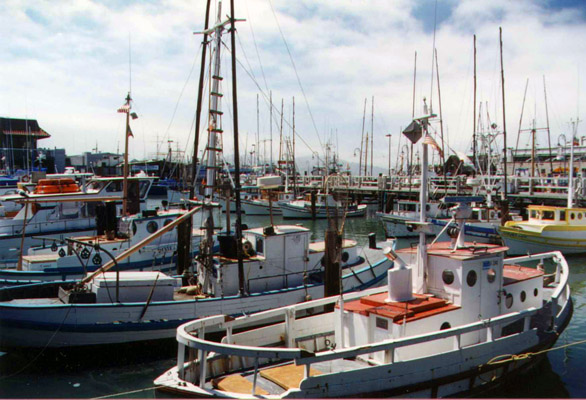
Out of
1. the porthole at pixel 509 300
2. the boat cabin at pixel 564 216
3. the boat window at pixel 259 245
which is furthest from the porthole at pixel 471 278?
the boat cabin at pixel 564 216

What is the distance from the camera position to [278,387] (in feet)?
30.2

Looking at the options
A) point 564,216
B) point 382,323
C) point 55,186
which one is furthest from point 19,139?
point 382,323

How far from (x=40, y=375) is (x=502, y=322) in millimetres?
11996

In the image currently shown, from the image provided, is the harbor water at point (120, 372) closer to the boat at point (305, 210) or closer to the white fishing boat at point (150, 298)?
the white fishing boat at point (150, 298)

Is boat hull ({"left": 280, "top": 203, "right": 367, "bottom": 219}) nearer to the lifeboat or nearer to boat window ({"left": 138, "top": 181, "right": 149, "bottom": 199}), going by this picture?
boat window ({"left": 138, "top": 181, "right": 149, "bottom": 199})

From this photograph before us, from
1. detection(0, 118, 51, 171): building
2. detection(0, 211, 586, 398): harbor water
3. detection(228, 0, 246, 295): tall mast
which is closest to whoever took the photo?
detection(0, 211, 586, 398): harbor water

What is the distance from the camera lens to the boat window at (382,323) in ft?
32.8

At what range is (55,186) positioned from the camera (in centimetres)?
2370

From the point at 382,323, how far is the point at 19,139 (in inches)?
2921

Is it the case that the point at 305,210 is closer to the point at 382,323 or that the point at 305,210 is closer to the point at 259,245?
the point at 259,245

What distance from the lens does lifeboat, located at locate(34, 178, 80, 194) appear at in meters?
23.3

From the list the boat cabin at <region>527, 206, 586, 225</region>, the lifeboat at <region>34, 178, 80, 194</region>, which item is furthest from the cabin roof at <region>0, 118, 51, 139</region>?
the boat cabin at <region>527, 206, 586, 225</region>

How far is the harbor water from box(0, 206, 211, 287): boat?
5503 millimetres

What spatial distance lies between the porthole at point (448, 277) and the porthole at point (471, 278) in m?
0.35
